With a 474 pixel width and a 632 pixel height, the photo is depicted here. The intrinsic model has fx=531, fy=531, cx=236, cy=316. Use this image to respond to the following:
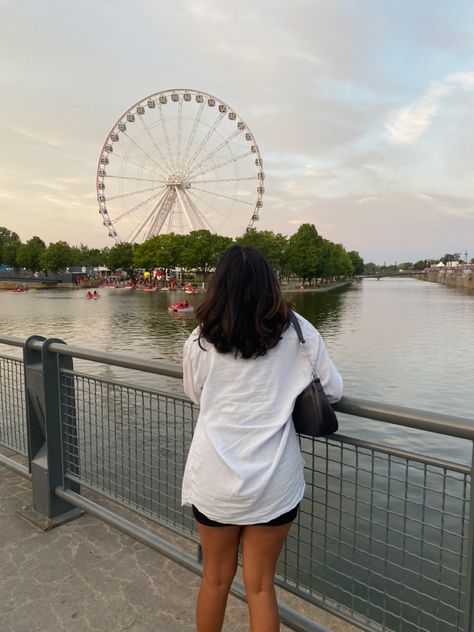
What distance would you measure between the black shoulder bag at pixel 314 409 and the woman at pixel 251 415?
31 mm

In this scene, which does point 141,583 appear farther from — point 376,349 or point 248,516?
point 376,349

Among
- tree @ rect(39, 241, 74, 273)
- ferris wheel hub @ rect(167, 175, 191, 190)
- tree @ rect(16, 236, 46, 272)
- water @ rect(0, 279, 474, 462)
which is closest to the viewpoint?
water @ rect(0, 279, 474, 462)

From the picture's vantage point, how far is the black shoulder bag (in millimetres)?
2025

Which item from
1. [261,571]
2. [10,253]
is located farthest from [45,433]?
[10,253]

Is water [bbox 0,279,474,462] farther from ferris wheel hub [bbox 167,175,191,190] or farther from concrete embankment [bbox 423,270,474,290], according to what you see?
concrete embankment [bbox 423,270,474,290]

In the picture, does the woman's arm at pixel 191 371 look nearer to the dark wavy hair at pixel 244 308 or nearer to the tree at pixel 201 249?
the dark wavy hair at pixel 244 308

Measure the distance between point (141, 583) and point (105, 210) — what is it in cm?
6324

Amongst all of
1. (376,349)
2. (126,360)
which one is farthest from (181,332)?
(126,360)

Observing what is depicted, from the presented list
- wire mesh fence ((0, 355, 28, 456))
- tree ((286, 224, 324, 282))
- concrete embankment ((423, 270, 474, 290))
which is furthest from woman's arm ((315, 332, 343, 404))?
concrete embankment ((423, 270, 474, 290))

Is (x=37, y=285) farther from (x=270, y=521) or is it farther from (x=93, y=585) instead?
(x=270, y=521)

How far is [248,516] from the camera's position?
2.03m

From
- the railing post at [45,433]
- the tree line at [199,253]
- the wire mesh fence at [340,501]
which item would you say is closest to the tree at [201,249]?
the tree line at [199,253]

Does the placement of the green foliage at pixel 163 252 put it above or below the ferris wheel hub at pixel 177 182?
below

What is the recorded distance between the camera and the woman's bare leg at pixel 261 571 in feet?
6.80
